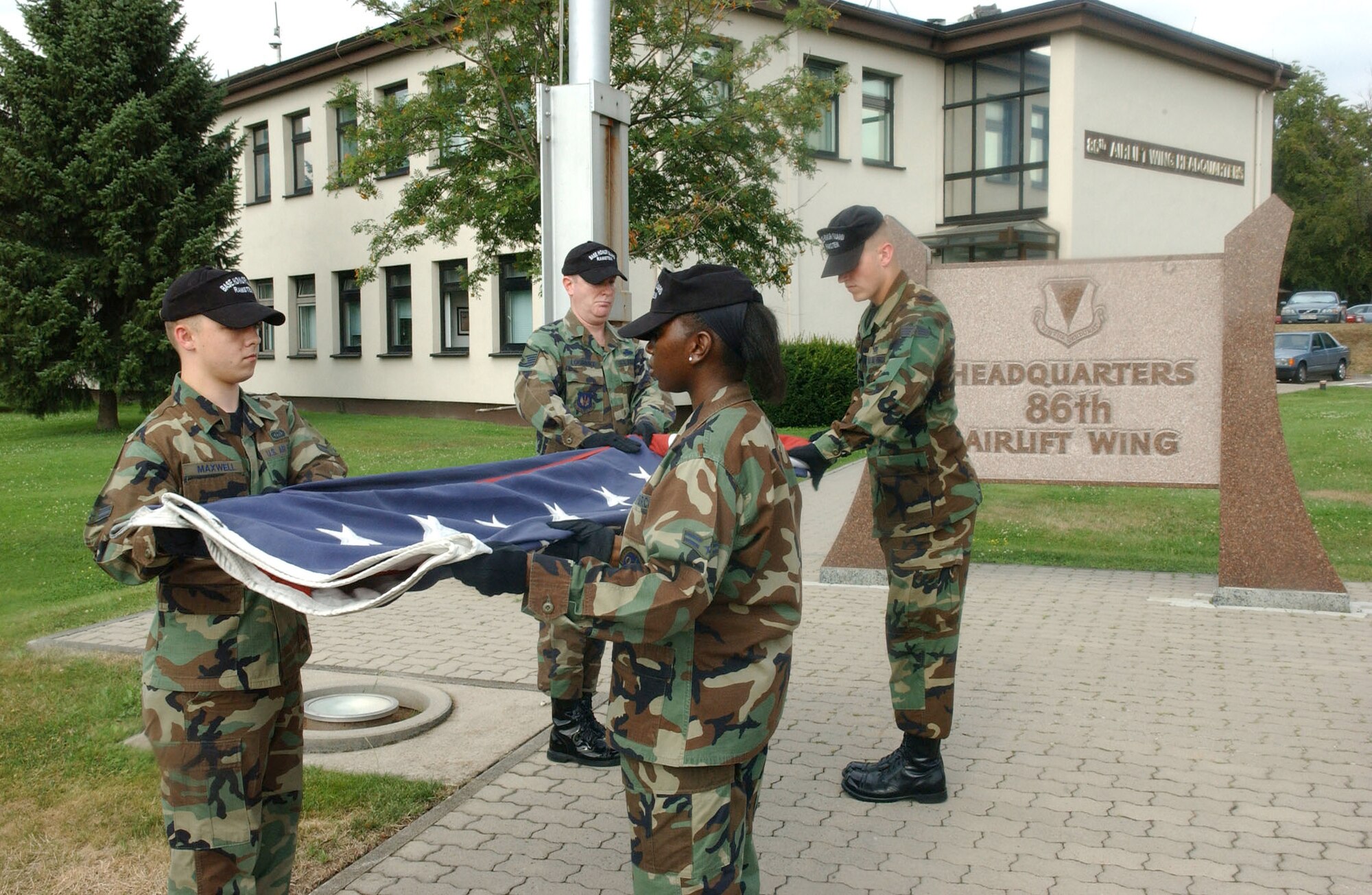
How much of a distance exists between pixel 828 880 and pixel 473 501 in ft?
6.10

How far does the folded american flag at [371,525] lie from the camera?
2.53m

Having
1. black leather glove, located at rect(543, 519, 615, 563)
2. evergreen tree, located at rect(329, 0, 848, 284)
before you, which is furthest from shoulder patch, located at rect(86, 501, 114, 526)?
evergreen tree, located at rect(329, 0, 848, 284)

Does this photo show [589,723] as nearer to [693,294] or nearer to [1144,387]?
[693,294]

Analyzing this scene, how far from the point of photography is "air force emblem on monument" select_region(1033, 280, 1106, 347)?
887 cm

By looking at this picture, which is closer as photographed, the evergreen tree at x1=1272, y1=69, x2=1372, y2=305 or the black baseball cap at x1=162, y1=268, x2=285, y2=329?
the black baseball cap at x1=162, y1=268, x2=285, y2=329

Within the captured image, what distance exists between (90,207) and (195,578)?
23267 mm

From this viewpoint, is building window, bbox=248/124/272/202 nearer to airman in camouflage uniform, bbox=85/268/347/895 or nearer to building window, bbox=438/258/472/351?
building window, bbox=438/258/472/351

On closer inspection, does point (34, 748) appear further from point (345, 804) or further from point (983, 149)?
point (983, 149)

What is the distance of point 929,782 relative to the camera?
188 inches

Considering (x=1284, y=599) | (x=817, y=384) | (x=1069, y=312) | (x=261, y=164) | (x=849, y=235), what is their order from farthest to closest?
(x=261, y=164) < (x=817, y=384) < (x=1069, y=312) < (x=1284, y=599) < (x=849, y=235)

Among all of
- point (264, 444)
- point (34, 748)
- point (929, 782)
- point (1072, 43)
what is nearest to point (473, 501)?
point (264, 444)

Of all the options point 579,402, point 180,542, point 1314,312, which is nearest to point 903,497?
point 579,402

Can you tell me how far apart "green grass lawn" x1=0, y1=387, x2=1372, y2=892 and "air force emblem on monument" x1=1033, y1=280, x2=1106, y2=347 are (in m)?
2.44

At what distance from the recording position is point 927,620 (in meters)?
4.73
